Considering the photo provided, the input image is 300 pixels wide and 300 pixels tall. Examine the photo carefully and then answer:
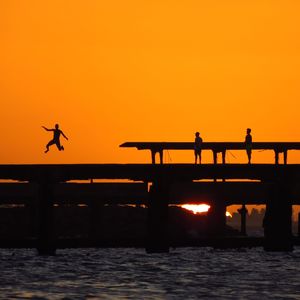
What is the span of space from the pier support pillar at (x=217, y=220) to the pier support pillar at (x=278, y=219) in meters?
6.10

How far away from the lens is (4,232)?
268 feet

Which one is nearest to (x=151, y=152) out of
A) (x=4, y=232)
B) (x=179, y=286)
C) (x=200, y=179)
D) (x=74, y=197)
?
(x=200, y=179)

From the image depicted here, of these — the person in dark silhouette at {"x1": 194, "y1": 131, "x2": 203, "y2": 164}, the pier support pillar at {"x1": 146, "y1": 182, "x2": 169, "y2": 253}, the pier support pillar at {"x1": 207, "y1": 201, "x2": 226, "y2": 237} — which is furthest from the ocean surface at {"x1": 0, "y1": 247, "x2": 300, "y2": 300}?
the person in dark silhouette at {"x1": 194, "y1": 131, "x2": 203, "y2": 164}

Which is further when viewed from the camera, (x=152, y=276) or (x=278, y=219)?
(x=278, y=219)

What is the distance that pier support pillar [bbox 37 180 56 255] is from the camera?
163 feet

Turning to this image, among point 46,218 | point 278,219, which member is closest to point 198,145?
point 278,219

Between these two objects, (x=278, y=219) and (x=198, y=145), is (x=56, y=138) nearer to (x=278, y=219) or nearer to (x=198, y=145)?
(x=198, y=145)

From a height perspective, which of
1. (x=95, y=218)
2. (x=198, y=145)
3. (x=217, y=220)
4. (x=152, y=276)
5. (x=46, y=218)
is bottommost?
(x=152, y=276)

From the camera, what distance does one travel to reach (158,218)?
50.2 meters

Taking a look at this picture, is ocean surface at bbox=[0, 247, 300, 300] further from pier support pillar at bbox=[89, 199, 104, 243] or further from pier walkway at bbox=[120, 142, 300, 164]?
pier support pillar at bbox=[89, 199, 104, 243]

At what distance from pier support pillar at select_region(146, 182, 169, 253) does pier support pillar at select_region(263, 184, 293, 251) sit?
13.1 feet

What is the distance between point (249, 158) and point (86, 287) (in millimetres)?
13490

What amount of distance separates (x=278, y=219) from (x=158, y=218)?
4.68 m

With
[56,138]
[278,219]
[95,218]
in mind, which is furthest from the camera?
[95,218]
